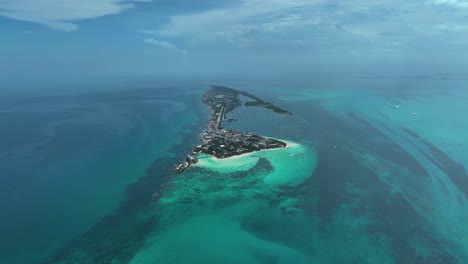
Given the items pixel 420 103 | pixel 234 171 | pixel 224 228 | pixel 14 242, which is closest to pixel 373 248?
pixel 224 228

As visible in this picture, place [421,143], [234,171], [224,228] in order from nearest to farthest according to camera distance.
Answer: [224,228]
[234,171]
[421,143]

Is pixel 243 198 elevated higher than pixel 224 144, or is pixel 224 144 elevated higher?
pixel 224 144

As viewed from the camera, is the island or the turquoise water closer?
the turquoise water

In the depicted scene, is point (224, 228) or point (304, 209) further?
point (304, 209)

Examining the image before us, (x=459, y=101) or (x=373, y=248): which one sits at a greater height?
(x=459, y=101)

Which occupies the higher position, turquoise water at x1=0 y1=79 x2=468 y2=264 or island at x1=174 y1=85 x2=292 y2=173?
island at x1=174 y1=85 x2=292 y2=173

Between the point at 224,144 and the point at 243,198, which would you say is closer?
the point at 243,198

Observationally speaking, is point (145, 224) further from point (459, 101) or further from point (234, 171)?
point (459, 101)

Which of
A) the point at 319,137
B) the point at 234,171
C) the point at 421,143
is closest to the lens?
the point at 234,171
